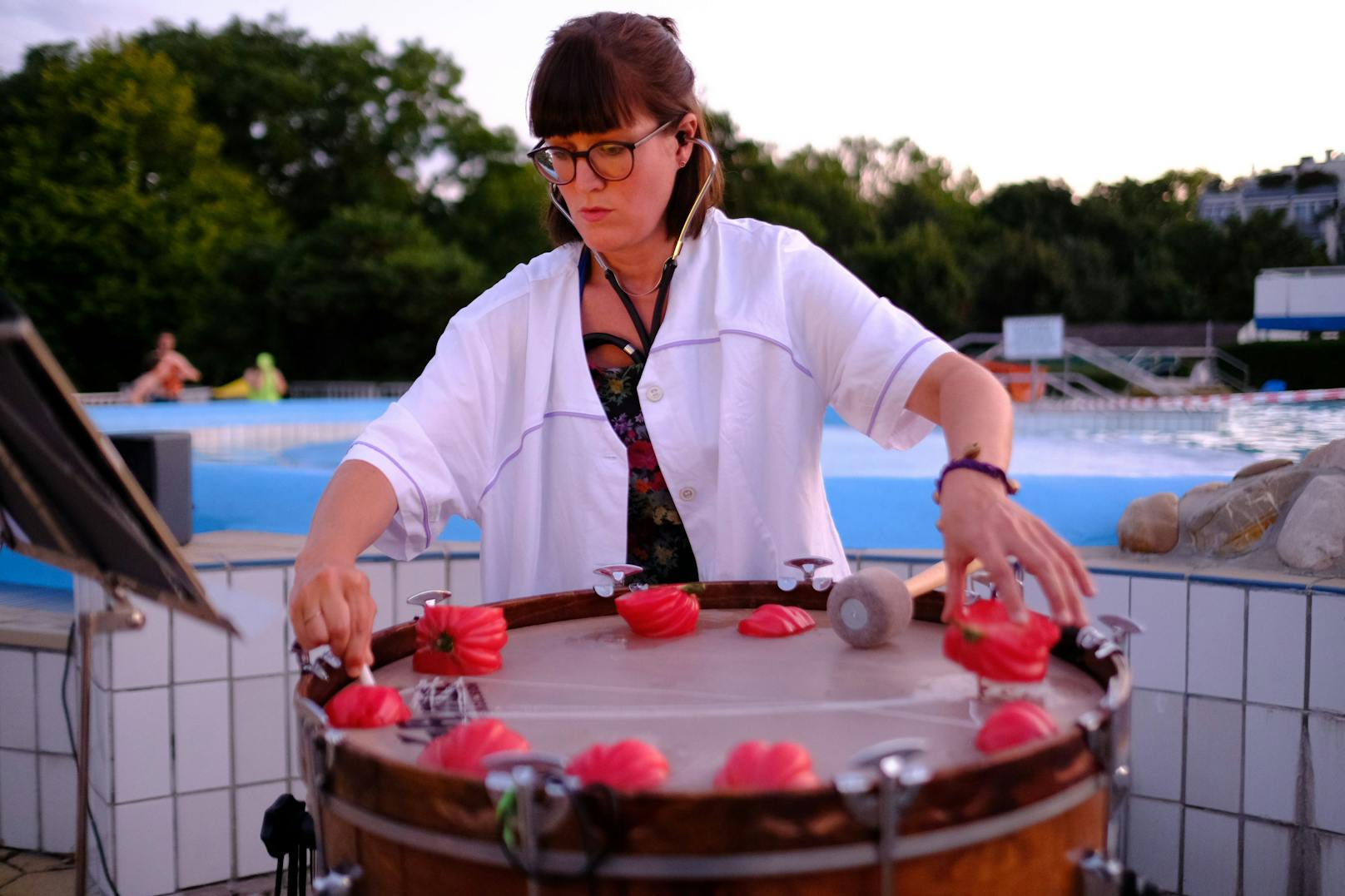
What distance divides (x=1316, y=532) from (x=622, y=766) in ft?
6.67

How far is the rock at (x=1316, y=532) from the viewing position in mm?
2242

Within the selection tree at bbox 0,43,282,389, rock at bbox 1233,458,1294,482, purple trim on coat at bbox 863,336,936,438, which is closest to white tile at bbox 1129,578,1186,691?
rock at bbox 1233,458,1294,482

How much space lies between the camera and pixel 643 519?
1682 millimetres

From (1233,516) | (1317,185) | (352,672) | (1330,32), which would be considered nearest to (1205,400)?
(1330,32)

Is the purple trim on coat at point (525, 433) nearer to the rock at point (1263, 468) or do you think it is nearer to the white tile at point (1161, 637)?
the white tile at point (1161, 637)

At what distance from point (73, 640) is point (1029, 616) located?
7.46 ft

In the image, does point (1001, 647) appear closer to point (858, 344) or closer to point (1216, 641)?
point (858, 344)

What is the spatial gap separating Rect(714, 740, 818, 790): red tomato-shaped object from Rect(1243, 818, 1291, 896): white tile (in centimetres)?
185

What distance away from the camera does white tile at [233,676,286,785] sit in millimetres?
2529

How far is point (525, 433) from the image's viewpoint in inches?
64.6

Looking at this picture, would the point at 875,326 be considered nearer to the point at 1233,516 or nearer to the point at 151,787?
the point at 1233,516

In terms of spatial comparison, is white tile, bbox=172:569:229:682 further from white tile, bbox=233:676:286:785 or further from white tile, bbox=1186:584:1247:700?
white tile, bbox=1186:584:1247:700

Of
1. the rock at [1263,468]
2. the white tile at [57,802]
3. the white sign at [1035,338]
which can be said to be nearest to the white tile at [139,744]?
the white tile at [57,802]

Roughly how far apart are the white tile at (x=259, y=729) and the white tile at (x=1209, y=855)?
78.5 inches
